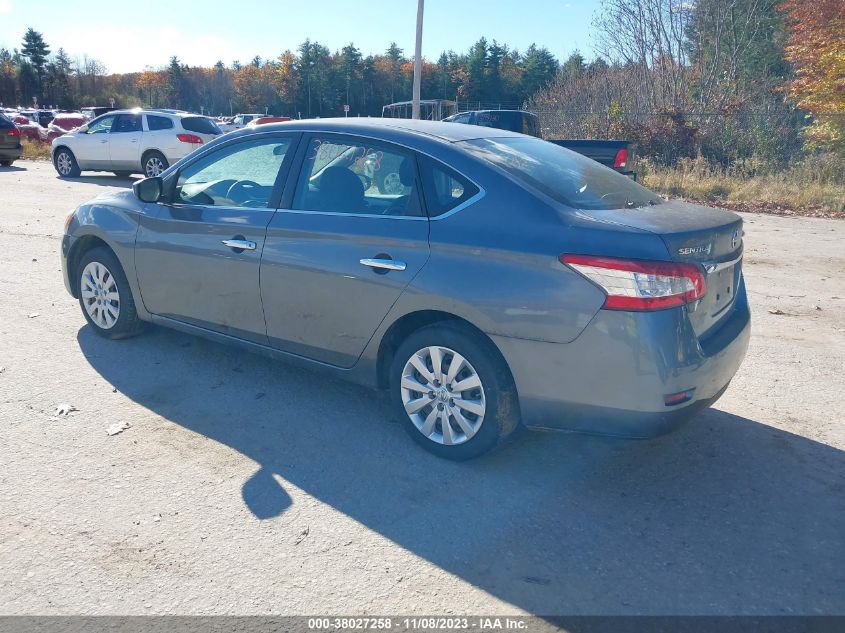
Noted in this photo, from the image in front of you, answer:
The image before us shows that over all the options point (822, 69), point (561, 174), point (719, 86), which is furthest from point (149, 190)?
point (719, 86)

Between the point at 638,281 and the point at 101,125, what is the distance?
58.8 ft

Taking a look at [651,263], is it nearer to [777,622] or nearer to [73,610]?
[777,622]

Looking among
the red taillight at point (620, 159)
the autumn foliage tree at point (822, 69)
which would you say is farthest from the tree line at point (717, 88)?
the red taillight at point (620, 159)

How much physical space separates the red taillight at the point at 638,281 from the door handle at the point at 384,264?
3.22ft

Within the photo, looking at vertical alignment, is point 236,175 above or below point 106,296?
above

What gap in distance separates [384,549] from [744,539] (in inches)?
62.3

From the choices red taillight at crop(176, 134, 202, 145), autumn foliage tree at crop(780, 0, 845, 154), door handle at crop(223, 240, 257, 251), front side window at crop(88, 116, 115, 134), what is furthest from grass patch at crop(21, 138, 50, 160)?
door handle at crop(223, 240, 257, 251)

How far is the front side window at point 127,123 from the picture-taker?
17.4 metres

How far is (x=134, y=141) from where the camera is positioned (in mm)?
17438

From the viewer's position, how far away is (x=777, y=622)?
271cm

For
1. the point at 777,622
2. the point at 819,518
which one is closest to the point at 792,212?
the point at 819,518

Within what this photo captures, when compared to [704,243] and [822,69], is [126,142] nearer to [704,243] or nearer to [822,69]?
[704,243]

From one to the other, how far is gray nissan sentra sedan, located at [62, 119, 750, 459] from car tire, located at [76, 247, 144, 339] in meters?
0.32

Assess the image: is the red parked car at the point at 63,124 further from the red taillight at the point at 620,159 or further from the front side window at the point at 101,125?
the red taillight at the point at 620,159
